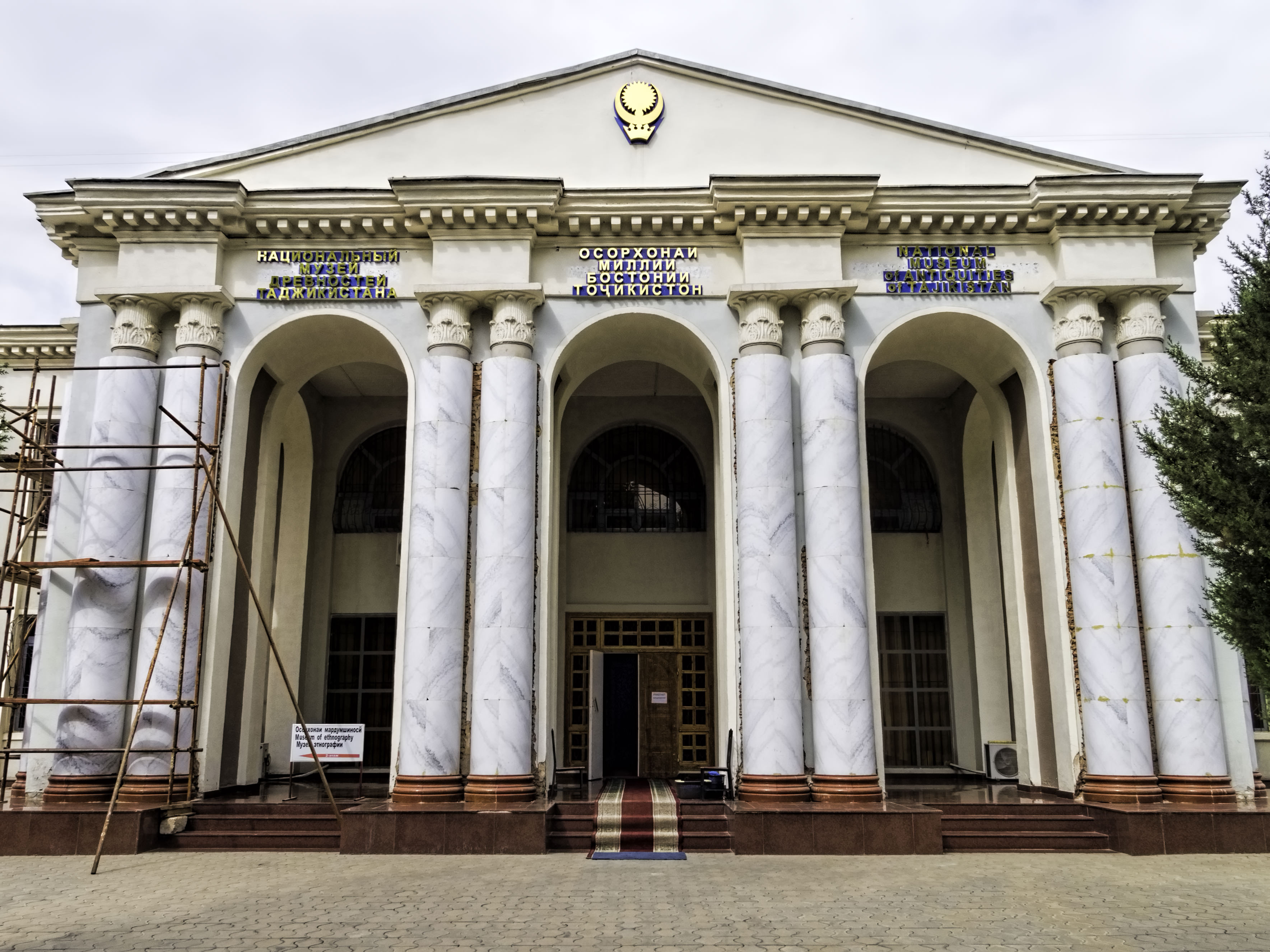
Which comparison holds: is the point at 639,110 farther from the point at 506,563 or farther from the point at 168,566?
the point at 168,566

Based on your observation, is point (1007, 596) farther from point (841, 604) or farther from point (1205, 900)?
point (1205, 900)

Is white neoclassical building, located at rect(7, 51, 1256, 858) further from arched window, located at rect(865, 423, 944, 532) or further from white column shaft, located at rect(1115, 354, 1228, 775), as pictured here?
arched window, located at rect(865, 423, 944, 532)

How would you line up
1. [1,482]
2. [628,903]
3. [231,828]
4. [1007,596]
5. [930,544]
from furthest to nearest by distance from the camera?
[1,482], [930,544], [1007,596], [231,828], [628,903]

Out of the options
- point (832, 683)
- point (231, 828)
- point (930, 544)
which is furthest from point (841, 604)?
point (231, 828)

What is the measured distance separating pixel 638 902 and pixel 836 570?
550 centimetres

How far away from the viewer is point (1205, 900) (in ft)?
29.3

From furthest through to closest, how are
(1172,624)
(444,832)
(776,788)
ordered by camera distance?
(1172,624) → (776,788) → (444,832)


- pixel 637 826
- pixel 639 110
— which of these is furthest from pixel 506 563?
pixel 639 110

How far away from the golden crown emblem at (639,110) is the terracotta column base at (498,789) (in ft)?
29.8

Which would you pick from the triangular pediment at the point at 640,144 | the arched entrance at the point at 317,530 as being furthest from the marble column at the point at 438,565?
the triangular pediment at the point at 640,144

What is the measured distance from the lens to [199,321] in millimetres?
13953

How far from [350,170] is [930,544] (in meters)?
11.7

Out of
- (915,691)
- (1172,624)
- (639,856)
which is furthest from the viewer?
(915,691)

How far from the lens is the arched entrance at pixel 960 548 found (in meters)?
14.4
